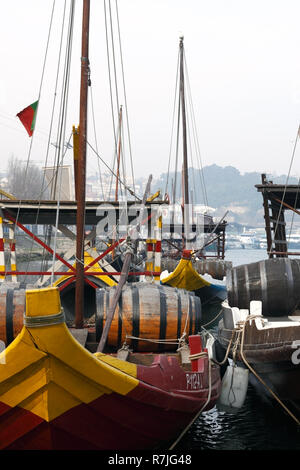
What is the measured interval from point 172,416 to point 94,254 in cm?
792

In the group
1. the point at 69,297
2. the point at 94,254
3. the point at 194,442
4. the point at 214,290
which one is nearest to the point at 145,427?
the point at 194,442

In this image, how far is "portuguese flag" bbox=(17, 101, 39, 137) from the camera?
12031 mm

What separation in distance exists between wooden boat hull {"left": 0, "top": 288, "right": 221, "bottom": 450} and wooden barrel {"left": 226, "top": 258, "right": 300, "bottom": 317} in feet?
13.3

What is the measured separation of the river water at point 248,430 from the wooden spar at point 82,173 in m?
3.55

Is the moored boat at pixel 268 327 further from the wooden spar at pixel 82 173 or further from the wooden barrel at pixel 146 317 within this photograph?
the wooden spar at pixel 82 173

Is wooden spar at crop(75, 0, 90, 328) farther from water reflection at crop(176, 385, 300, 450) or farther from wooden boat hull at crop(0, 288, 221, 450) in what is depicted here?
water reflection at crop(176, 385, 300, 450)

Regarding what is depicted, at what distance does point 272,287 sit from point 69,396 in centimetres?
584

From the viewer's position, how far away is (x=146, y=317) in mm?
8414

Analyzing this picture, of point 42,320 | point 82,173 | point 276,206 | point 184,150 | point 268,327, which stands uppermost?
point 184,150

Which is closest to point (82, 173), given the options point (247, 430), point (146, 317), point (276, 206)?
point (146, 317)

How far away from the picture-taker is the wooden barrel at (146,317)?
839cm

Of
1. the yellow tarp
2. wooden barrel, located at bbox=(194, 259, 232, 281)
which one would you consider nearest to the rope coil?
the yellow tarp

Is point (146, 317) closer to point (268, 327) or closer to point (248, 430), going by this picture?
point (268, 327)

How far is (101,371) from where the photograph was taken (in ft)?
18.7
